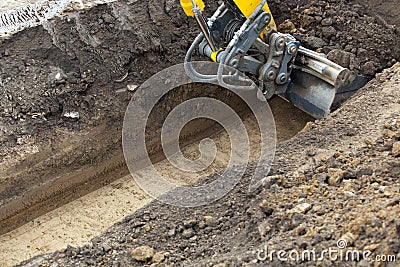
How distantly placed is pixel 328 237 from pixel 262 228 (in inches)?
20.4

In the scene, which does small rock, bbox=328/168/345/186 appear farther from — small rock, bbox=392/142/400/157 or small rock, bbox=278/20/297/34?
small rock, bbox=278/20/297/34

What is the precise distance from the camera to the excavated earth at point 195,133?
3389 mm

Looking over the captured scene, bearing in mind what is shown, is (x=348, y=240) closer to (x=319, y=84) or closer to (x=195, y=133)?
(x=319, y=84)

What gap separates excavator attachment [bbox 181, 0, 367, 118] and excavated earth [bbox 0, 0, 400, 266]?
30cm

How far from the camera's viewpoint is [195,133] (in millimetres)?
5793

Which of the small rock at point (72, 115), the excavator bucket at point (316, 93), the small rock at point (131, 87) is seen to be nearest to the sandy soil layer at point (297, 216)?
the excavator bucket at point (316, 93)

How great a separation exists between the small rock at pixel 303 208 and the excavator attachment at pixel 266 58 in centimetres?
157

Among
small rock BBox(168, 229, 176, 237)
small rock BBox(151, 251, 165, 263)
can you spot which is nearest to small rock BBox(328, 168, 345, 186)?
small rock BBox(168, 229, 176, 237)

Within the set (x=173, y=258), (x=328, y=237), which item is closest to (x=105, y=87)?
(x=173, y=258)

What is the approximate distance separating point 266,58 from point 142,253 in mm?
2332

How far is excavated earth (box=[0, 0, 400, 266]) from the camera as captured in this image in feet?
11.1

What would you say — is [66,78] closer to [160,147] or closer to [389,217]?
Answer: [160,147]

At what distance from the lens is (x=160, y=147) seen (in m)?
5.63

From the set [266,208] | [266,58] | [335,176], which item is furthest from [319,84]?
[266,208]
